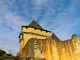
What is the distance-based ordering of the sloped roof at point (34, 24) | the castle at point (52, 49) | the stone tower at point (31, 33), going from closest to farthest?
the castle at point (52, 49), the stone tower at point (31, 33), the sloped roof at point (34, 24)

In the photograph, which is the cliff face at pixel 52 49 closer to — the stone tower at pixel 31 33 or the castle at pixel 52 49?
the castle at pixel 52 49

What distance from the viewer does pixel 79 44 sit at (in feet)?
52.1

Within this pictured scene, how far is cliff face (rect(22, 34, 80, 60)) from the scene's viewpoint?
14.4 meters

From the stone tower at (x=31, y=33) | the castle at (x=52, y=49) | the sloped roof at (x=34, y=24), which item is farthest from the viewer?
the sloped roof at (x=34, y=24)

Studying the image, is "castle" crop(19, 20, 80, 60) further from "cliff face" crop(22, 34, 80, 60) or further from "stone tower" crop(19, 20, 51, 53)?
"stone tower" crop(19, 20, 51, 53)

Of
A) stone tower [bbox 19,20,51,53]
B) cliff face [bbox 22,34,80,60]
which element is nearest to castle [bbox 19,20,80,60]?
cliff face [bbox 22,34,80,60]

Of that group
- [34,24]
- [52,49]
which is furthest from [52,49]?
[34,24]

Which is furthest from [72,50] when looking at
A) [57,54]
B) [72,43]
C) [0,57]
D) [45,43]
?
[0,57]

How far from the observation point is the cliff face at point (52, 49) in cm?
1441

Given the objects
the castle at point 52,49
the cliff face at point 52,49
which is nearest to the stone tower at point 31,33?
the castle at point 52,49

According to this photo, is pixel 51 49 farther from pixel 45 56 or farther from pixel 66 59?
pixel 66 59

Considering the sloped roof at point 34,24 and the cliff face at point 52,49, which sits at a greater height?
the sloped roof at point 34,24

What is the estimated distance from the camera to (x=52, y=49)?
14930mm

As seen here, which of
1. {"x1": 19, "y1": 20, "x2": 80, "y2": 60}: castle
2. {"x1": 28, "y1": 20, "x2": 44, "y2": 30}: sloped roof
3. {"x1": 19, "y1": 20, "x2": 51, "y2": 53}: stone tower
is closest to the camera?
{"x1": 19, "y1": 20, "x2": 80, "y2": 60}: castle
